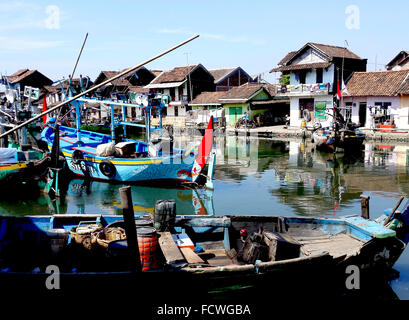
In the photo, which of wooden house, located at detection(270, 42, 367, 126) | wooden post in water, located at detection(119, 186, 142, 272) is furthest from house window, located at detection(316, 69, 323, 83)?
wooden post in water, located at detection(119, 186, 142, 272)

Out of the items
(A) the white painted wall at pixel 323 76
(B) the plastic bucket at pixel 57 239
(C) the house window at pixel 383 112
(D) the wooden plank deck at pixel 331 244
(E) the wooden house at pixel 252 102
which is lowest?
(D) the wooden plank deck at pixel 331 244

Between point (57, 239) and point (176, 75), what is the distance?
3834 cm

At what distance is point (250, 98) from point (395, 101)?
12315 mm

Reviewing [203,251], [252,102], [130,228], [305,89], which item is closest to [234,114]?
[252,102]

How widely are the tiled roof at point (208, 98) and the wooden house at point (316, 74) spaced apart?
6.52 m

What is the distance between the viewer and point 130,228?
533 cm

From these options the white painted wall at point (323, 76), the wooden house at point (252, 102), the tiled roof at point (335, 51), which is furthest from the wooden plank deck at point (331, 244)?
the wooden house at point (252, 102)

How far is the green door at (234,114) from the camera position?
38344mm

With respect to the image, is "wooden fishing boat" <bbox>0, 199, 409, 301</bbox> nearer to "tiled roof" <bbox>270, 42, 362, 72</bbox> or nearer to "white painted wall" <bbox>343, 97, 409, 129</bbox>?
"white painted wall" <bbox>343, 97, 409, 129</bbox>

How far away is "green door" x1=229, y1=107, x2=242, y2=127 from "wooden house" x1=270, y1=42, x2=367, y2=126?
4.44 metres

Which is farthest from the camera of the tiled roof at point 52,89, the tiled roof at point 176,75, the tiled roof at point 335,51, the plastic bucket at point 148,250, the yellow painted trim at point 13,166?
the tiled roof at point 52,89

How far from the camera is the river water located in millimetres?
12688

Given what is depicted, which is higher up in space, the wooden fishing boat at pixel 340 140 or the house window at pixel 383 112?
the house window at pixel 383 112

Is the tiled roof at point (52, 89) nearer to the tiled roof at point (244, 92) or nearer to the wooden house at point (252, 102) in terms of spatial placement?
the wooden house at point (252, 102)
